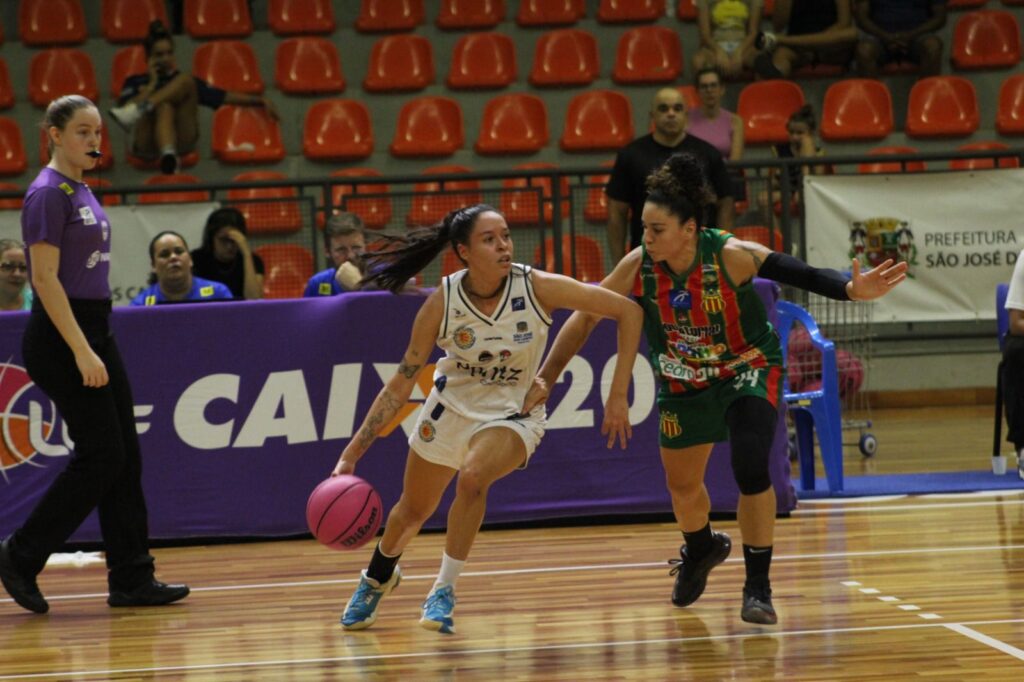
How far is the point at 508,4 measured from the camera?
13.9 m

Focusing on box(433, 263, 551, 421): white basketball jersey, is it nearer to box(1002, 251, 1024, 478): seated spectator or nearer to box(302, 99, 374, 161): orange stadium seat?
box(1002, 251, 1024, 478): seated spectator

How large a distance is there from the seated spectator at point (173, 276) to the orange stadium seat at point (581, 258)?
8.40 ft

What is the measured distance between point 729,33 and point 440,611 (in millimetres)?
8929

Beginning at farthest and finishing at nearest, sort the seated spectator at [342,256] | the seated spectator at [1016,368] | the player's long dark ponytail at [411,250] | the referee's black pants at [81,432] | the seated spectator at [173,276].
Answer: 1. the seated spectator at [1016,368]
2. the seated spectator at [342,256]
3. the seated spectator at [173,276]
4. the referee's black pants at [81,432]
5. the player's long dark ponytail at [411,250]

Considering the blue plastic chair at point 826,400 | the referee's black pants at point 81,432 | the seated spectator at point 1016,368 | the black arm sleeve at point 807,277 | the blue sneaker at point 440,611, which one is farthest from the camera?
the seated spectator at point 1016,368

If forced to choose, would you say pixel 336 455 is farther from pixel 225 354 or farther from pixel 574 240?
pixel 574 240

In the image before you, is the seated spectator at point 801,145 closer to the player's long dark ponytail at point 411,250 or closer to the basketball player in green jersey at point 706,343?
the basketball player in green jersey at point 706,343

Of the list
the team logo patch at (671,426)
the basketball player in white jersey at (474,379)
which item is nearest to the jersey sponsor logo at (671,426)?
the team logo patch at (671,426)

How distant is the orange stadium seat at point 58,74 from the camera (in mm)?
13047

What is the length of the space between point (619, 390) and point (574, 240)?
14.9ft

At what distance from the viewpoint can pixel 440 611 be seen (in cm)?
506

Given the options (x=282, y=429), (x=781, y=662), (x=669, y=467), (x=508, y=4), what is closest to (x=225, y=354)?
(x=282, y=429)

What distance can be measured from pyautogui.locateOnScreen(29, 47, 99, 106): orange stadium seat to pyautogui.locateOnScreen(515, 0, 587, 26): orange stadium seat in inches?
161

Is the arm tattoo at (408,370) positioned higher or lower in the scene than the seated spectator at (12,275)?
lower
